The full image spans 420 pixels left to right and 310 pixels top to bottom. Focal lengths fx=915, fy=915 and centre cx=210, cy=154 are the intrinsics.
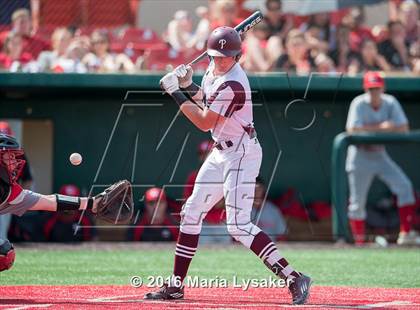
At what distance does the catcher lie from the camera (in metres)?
6.05

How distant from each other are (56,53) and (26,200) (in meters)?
5.47

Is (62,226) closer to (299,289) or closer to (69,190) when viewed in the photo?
(69,190)

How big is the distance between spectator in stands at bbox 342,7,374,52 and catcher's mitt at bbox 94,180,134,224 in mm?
6625

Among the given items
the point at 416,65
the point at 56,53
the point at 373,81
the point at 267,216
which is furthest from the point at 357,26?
the point at 56,53

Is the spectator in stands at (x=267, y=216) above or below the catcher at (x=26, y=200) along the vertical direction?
below

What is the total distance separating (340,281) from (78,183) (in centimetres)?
521

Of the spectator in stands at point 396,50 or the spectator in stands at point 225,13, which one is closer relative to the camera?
the spectator in stands at point 225,13

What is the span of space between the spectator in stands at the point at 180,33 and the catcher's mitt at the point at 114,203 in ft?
18.5

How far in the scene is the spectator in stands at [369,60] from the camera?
476 inches

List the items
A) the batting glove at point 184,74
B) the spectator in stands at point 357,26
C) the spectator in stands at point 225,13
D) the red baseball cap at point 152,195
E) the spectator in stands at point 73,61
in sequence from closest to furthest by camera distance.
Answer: the batting glove at point 184,74 → the red baseball cap at point 152,195 → the spectator in stands at point 73,61 → the spectator in stands at point 225,13 → the spectator in stands at point 357,26

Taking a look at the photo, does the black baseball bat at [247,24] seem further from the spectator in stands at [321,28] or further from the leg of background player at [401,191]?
the spectator in stands at [321,28]

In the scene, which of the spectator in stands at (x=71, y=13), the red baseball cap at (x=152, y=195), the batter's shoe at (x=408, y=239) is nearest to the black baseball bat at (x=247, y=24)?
the red baseball cap at (x=152, y=195)

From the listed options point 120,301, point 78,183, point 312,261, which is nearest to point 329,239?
point 312,261

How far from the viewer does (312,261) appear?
8922 mm
